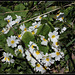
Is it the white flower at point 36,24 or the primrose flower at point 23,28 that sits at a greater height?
the white flower at point 36,24

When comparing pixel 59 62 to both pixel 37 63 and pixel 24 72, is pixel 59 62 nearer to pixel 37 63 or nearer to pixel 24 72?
pixel 37 63

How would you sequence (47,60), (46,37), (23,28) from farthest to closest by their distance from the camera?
(23,28)
(46,37)
(47,60)

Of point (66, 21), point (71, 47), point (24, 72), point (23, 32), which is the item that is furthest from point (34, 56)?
point (66, 21)

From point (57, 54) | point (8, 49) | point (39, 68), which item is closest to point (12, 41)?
point (8, 49)

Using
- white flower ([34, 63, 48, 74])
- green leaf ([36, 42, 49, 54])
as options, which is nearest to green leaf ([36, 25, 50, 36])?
green leaf ([36, 42, 49, 54])

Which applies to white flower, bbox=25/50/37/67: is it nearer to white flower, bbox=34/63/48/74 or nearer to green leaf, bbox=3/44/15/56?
white flower, bbox=34/63/48/74

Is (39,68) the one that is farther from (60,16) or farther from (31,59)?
(60,16)

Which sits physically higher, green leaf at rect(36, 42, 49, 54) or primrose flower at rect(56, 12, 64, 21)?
primrose flower at rect(56, 12, 64, 21)

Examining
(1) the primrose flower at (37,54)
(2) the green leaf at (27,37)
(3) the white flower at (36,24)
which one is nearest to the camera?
(1) the primrose flower at (37,54)

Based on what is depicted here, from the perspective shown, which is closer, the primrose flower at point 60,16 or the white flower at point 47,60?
the white flower at point 47,60

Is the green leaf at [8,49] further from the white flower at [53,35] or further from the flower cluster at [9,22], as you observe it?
the white flower at [53,35]

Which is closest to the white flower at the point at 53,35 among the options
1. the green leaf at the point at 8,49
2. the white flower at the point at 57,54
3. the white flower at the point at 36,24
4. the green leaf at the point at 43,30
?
the green leaf at the point at 43,30
